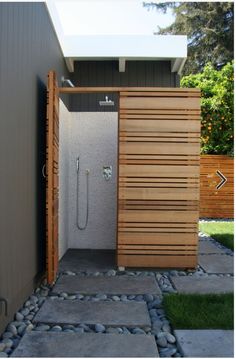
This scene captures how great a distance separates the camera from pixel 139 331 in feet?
10.9

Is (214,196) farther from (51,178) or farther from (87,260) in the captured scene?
(51,178)

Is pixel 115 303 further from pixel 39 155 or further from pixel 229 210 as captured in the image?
pixel 229 210

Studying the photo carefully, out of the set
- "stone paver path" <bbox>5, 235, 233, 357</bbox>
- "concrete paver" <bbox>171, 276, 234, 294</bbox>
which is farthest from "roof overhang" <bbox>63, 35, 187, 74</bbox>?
"concrete paver" <bbox>171, 276, 234, 294</bbox>

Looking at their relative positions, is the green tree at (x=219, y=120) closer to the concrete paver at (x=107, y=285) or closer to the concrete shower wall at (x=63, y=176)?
the concrete shower wall at (x=63, y=176)

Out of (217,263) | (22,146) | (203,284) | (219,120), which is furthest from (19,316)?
(219,120)

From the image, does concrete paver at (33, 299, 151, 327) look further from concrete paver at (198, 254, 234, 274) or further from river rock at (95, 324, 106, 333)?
concrete paver at (198, 254, 234, 274)

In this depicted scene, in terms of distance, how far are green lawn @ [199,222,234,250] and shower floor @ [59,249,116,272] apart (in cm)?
197

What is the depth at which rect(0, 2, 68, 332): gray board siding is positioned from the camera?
11.0ft

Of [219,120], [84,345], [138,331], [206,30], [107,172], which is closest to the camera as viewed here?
[84,345]

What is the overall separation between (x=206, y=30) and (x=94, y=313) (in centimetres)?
1650

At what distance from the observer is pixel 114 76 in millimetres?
7598

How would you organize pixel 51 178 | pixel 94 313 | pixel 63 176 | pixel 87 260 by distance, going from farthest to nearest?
pixel 63 176
pixel 87 260
pixel 51 178
pixel 94 313

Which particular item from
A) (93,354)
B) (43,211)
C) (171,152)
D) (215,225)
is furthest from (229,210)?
(93,354)

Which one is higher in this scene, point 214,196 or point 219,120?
point 219,120
